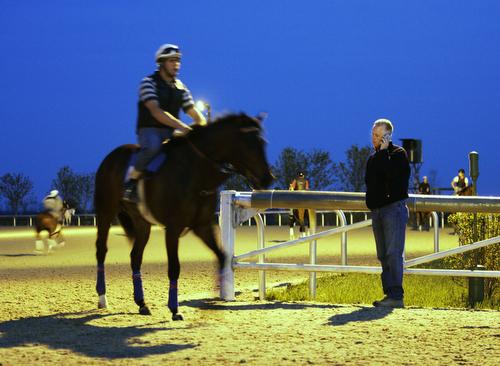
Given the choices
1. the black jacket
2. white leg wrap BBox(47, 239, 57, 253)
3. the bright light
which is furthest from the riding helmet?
the bright light

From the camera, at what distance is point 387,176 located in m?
8.88

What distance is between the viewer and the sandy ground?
19.9 feet

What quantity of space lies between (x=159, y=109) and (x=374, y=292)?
475 centimetres

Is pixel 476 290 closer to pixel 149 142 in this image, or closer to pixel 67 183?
pixel 149 142

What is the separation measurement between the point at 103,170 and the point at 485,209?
4406mm

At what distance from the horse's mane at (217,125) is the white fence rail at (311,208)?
1.71 metres

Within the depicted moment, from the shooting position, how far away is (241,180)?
202ft

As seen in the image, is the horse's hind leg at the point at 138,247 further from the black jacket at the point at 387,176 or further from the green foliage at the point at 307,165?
the green foliage at the point at 307,165

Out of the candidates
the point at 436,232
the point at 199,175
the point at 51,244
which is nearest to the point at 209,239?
the point at 199,175

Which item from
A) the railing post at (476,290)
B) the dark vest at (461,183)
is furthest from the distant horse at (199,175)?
the dark vest at (461,183)

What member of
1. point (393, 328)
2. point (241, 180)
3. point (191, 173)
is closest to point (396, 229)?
point (393, 328)

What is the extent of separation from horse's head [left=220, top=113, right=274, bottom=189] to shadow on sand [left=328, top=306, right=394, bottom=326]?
1.52 meters

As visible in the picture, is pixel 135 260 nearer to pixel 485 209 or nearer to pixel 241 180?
pixel 485 209

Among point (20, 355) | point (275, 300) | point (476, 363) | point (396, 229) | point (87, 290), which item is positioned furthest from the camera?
point (87, 290)
